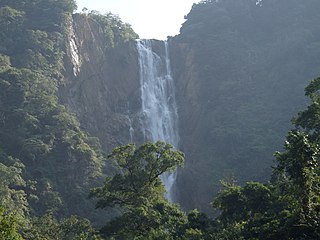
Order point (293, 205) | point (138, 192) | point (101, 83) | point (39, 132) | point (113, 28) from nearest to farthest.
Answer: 1. point (293, 205)
2. point (138, 192)
3. point (39, 132)
4. point (101, 83)
5. point (113, 28)

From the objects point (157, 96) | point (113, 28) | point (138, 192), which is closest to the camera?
point (138, 192)

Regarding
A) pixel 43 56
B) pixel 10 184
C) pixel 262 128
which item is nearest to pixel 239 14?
pixel 262 128

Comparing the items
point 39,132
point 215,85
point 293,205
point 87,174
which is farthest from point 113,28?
point 293,205

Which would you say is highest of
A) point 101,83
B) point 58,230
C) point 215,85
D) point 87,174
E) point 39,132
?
point 215,85

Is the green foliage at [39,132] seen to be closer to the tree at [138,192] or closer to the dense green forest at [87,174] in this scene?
the dense green forest at [87,174]

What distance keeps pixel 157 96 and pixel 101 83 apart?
6107mm

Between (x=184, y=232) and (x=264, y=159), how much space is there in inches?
979

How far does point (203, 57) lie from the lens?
162ft

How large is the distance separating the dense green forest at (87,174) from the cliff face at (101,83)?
3.87 feet

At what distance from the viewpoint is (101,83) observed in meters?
43.8

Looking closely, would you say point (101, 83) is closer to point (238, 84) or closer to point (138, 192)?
point (238, 84)

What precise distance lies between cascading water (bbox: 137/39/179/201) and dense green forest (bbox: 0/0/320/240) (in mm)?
3813

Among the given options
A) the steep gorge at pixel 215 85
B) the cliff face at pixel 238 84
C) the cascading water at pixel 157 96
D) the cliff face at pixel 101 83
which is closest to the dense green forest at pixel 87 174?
the cliff face at pixel 101 83

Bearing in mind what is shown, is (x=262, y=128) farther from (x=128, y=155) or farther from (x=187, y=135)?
(x=128, y=155)
